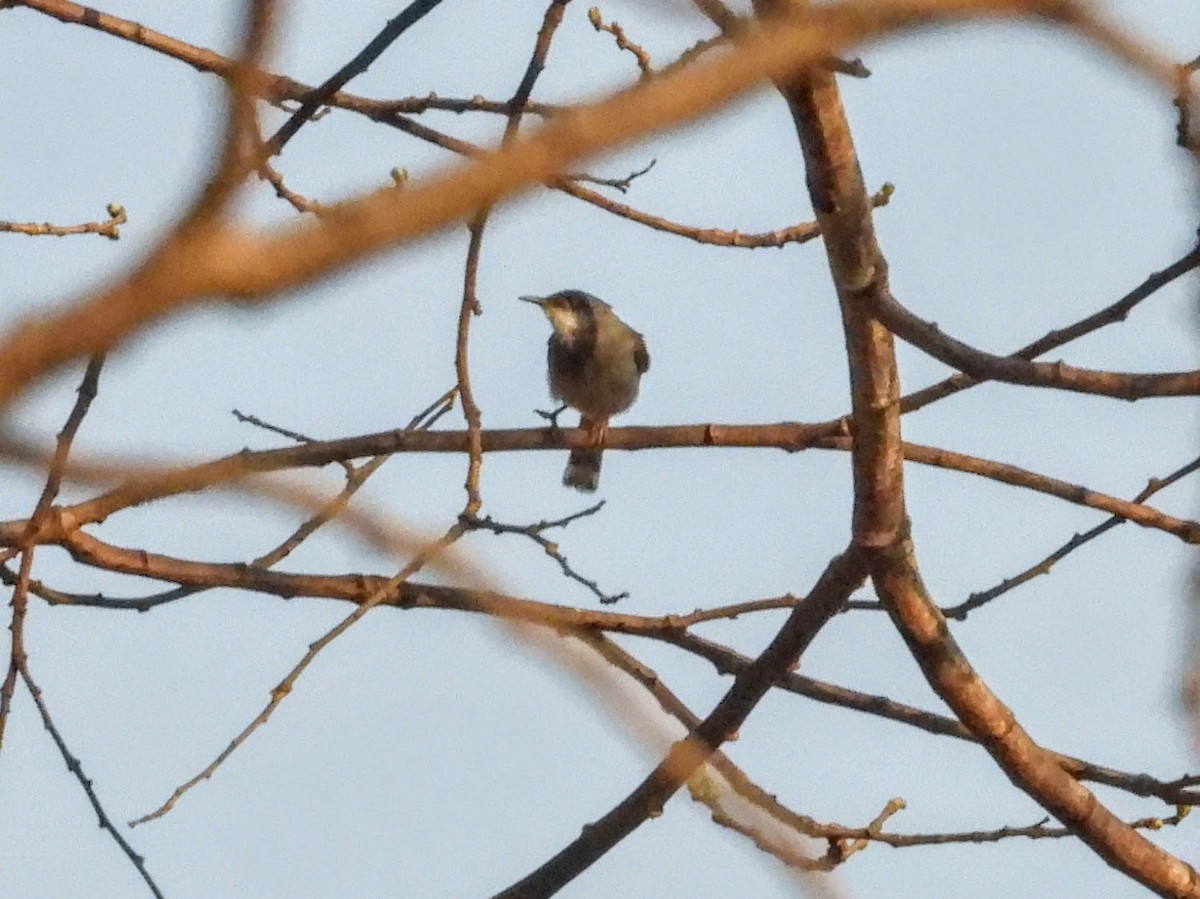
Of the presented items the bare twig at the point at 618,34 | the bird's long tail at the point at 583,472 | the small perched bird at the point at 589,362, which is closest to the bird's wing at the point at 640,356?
the small perched bird at the point at 589,362

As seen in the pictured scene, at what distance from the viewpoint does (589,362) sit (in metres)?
8.46

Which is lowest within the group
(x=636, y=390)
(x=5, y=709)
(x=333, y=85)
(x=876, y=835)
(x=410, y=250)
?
(x=410, y=250)

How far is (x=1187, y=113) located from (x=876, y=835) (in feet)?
7.45

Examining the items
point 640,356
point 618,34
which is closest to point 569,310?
point 640,356

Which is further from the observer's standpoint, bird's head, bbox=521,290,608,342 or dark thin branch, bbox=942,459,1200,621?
bird's head, bbox=521,290,608,342

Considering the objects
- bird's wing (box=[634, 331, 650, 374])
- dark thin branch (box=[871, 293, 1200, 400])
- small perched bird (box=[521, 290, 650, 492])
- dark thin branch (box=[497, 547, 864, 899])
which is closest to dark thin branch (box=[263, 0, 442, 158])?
dark thin branch (box=[871, 293, 1200, 400])

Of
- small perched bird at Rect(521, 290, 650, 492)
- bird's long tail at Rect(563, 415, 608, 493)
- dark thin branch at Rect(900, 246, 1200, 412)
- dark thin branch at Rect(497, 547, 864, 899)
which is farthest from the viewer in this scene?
bird's long tail at Rect(563, 415, 608, 493)

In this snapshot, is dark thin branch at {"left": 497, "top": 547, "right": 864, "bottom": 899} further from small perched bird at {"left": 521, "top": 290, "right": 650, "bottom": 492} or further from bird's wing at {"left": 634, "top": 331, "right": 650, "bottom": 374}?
bird's wing at {"left": 634, "top": 331, "right": 650, "bottom": 374}

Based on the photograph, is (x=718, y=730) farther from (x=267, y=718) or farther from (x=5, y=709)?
(x=5, y=709)

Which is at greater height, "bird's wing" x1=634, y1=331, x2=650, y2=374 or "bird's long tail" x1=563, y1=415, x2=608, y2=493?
"bird's wing" x1=634, y1=331, x2=650, y2=374

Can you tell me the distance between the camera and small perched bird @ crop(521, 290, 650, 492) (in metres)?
8.43

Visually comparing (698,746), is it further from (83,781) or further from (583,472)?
(583,472)

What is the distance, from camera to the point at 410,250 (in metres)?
0.67

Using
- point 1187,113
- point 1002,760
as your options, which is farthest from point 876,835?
point 1187,113
